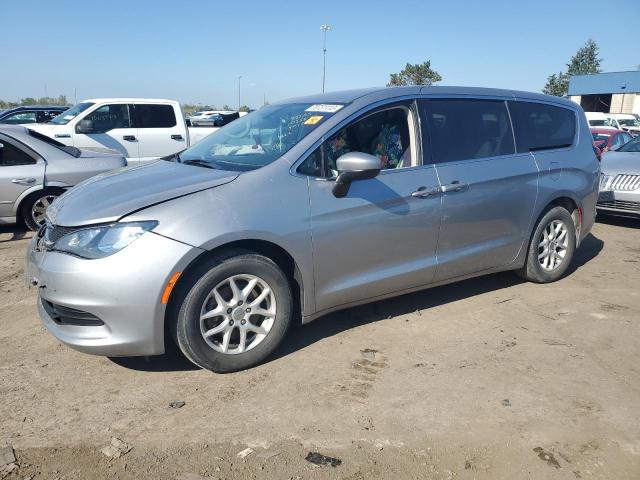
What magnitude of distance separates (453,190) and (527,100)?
1470mm

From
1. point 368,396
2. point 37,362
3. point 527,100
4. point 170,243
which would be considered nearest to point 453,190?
point 527,100

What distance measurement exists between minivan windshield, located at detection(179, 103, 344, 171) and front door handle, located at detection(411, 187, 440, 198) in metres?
0.83

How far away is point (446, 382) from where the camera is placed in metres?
3.35

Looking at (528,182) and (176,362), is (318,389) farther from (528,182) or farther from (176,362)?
(528,182)

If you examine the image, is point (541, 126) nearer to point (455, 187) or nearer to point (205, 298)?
point (455, 187)

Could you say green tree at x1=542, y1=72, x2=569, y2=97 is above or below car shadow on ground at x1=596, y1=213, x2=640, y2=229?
above

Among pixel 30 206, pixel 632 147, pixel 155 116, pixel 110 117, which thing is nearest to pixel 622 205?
pixel 632 147

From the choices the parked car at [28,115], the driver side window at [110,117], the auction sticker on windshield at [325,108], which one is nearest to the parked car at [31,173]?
the driver side window at [110,117]

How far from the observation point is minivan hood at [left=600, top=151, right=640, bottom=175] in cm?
788

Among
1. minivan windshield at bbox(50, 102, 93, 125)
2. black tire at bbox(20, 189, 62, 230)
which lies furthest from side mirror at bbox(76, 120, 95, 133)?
black tire at bbox(20, 189, 62, 230)

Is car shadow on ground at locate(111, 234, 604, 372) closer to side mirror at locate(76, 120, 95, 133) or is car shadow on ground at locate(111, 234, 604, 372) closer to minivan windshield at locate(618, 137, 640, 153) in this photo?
minivan windshield at locate(618, 137, 640, 153)

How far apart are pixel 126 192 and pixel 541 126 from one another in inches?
146

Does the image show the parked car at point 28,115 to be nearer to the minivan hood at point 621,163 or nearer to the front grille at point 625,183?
the minivan hood at point 621,163

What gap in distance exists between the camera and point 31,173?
6.78m
